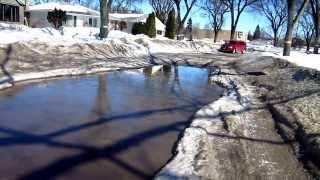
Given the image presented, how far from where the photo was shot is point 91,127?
10219 mm

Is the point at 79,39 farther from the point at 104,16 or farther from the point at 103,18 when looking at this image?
the point at 104,16

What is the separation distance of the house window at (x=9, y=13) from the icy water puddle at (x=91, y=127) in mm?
29687

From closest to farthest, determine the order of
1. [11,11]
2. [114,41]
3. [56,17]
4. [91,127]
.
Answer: [91,127] → [114,41] → [11,11] → [56,17]

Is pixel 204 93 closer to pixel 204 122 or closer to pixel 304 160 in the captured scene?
pixel 204 122

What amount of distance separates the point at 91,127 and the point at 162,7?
77.4 meters

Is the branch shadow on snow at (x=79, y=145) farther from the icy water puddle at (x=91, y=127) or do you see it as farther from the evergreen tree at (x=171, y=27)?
the evergreen tree at (x=171, y=27)

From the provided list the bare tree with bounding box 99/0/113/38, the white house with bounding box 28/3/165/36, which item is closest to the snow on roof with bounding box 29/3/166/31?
the white house with bounding box 28/3/165/36

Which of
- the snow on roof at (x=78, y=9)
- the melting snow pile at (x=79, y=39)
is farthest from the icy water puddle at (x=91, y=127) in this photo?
the snow on roof at (x=78, y=9)

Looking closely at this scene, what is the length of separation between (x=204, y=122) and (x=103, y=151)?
11.1 ft

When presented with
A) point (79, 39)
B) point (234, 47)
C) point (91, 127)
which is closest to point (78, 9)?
point (234, 47)

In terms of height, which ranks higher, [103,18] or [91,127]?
[103,18]

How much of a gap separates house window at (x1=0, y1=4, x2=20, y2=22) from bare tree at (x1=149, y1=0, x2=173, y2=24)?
41.1 meters

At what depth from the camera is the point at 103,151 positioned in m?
8.51

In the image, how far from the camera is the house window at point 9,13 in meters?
44.2
